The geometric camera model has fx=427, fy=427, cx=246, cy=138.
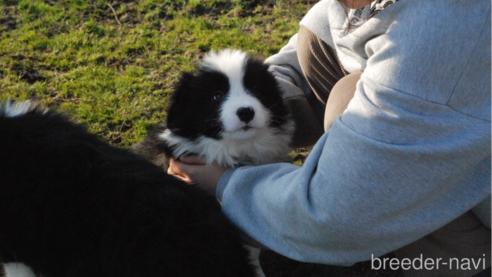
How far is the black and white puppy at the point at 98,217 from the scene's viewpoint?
4.09 feet

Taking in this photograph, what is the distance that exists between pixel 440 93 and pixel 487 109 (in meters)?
0.15

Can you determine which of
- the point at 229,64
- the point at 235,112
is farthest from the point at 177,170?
the point at 229,64

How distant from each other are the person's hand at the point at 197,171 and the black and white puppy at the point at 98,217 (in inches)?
10.7

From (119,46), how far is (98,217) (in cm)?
242

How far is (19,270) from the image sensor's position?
5.02ft

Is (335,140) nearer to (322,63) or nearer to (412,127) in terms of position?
(412,127)

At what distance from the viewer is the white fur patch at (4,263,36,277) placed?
1505 millimetres

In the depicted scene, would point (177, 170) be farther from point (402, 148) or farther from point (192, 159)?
point (402, 148)

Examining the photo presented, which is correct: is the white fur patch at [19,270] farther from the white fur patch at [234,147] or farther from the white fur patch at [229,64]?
the white fur patch at [229,64]

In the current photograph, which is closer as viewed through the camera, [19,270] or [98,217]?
[98,217]

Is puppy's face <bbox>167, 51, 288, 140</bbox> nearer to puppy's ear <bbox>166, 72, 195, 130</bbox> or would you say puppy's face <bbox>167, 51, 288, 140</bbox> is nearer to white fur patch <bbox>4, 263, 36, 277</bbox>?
puppy's ear <bbox>166, 72, 195, 130</bbox>

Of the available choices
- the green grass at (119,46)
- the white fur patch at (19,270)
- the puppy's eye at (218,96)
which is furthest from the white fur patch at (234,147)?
the green grass at (119,46)

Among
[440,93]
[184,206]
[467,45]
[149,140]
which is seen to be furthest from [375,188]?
[149,140]

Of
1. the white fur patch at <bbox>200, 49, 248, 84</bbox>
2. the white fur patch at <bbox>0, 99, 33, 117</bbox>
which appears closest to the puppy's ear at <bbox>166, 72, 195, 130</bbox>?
the white fur patch at <bbox>200, 49, 248, 84</bbox>
